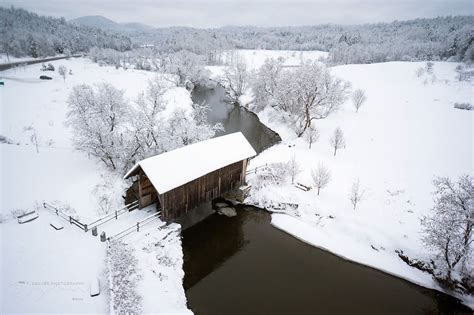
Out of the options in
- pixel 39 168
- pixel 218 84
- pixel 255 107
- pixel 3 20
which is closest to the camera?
pixel 39 168

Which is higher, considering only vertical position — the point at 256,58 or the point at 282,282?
the point at 256,58

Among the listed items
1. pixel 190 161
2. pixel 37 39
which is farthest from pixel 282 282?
pixel 37 39

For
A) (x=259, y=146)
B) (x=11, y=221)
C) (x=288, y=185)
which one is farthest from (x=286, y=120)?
(x=11, y=221)

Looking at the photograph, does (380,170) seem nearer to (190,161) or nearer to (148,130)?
(190,161)

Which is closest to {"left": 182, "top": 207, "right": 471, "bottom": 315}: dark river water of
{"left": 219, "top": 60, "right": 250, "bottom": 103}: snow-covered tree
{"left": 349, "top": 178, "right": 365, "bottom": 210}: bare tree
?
{"left": 349, "top": 178, "right": 365, "bottom": 210}: bare tree

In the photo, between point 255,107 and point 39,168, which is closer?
point 39,168

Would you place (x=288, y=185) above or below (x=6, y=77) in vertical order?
below

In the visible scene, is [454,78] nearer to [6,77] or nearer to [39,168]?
[39,168]
